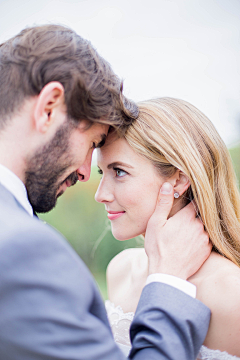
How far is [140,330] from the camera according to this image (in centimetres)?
122

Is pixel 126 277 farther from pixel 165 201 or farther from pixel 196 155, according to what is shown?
pixel 196 155

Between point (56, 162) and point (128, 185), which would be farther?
point (128, 185)

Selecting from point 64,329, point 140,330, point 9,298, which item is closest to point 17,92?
point 9,298

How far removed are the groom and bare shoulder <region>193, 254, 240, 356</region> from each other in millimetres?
108

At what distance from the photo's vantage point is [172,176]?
1843 millimetres

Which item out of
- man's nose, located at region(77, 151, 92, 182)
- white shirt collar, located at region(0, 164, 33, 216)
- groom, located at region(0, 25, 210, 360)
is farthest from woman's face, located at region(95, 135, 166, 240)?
white shirt collar, located at region(0, 164, 33, 216)

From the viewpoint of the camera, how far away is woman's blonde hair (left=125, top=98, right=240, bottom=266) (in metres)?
1.76

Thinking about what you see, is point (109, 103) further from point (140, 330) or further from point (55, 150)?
point (140, 330)

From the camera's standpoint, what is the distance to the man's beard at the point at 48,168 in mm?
1279

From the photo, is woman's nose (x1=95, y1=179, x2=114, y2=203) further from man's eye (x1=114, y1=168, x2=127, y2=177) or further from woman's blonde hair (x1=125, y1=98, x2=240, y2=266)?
woman's blonde hair (x1=125, y1=98, x2=240, y2=266)

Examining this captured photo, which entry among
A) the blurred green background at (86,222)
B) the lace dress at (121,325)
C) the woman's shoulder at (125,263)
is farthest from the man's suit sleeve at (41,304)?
the blurred green background at (86,222)

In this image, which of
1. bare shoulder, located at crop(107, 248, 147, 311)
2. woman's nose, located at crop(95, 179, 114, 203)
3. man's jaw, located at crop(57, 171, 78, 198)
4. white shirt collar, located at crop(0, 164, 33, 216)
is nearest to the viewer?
white shirt collar, located at crop(0, 164, 33, 216)

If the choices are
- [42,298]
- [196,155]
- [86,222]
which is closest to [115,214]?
[196,155]

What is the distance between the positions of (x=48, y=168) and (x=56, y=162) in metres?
0.04
